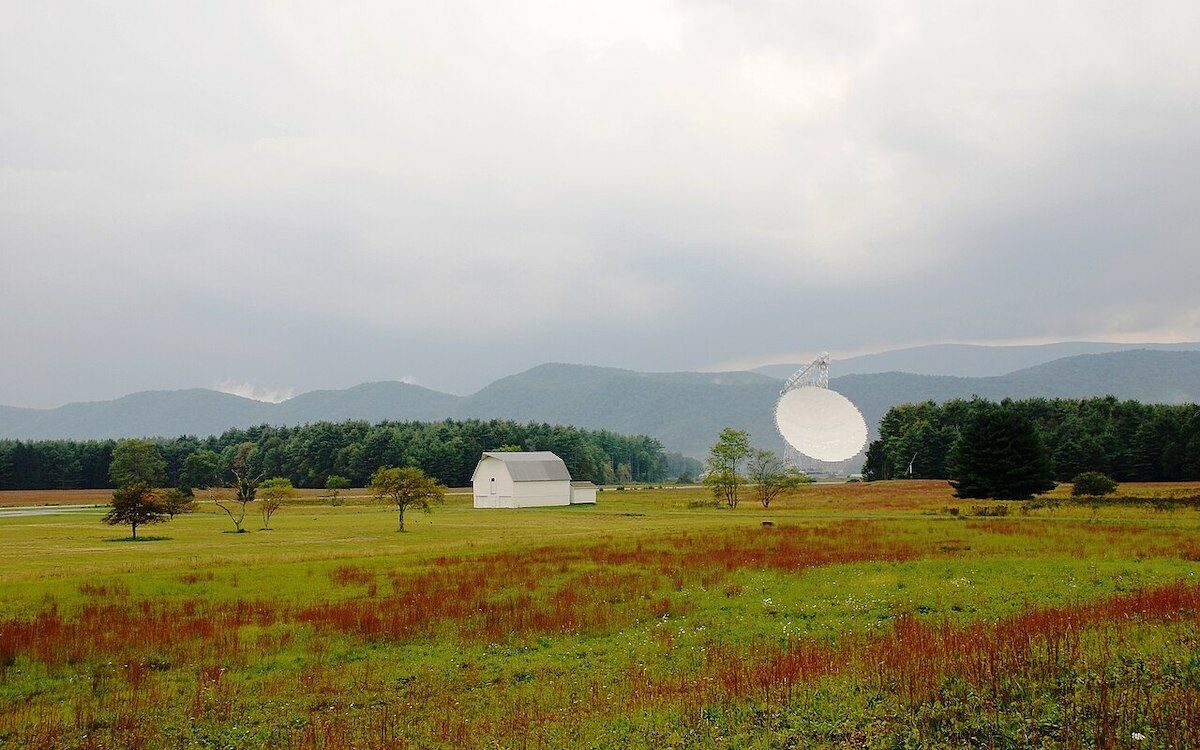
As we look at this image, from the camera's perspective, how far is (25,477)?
166 meters

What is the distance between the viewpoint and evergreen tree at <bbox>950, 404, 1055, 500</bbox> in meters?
84.7

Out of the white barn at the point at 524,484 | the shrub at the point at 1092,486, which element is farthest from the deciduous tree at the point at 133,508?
the shrub at the point at 1092,486

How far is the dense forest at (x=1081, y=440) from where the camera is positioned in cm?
12156

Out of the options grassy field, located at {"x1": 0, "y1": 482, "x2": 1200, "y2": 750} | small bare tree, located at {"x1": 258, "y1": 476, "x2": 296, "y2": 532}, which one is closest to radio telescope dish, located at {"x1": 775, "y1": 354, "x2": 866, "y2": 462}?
small bare tree, located at {"x1": 258, "y1": 476, "x2": 296, "y2": 532}

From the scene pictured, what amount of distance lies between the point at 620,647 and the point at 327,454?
170 meters

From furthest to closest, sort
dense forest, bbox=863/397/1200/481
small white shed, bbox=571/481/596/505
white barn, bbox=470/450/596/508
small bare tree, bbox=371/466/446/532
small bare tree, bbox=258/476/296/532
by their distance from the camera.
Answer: dense forest, bbox=863/397/1200/481 < small white shed, bbox=571/481/596/505 < white barn, bbox=470/450/596/508 < small bare tree, bbox=258/476/296/532 < small bare tree, bbox=371/466/446/532

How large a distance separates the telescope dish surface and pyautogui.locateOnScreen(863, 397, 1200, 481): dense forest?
1596 cm

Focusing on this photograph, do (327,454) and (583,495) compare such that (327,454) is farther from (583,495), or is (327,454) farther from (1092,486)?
(1092,486)

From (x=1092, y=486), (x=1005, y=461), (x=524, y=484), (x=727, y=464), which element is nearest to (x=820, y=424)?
(x=727, y=464)

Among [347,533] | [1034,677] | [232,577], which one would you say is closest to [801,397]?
[347,533]

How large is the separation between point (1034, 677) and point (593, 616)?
12384mm

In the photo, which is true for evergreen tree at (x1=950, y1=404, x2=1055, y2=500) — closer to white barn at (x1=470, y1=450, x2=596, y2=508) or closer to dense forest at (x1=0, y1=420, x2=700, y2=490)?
white barn at (x1=470, y1=450, x2=596, y2=508)

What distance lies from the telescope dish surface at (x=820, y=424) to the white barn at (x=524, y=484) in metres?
39.0

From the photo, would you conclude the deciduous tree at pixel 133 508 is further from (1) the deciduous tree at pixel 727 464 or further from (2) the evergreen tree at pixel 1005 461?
(2) the evergreen tree at pixel 1005 461
